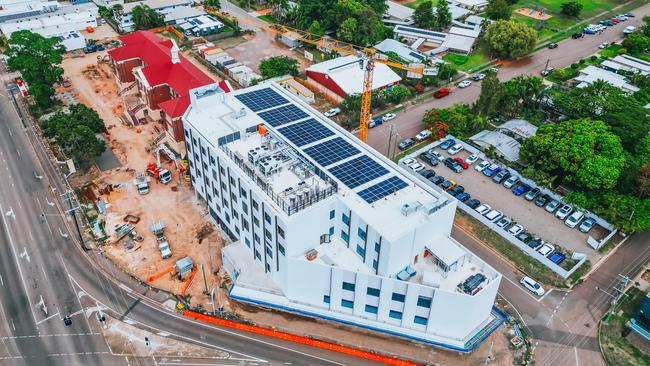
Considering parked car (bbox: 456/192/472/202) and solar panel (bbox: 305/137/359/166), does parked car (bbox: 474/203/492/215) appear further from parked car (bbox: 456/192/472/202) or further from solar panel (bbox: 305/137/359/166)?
solar panel (bbox: 305/137/359/166)

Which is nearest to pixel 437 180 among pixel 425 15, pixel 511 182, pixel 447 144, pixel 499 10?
pixel 447 144

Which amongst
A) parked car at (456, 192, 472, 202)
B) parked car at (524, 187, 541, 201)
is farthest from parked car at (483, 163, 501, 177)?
parked car at (456, 192, 472, 202)

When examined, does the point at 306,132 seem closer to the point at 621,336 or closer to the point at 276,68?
the point at 621,336

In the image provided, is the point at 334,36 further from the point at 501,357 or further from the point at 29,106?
the point at 501,357

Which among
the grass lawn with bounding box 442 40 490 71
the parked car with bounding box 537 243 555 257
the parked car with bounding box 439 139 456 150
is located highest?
the grass lawn with bounding box 442 40 490 71

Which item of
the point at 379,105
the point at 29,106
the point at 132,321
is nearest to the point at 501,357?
the point at 132,321

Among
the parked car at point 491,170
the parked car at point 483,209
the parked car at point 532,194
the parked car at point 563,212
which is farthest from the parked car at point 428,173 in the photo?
the parked car at point 563,212
